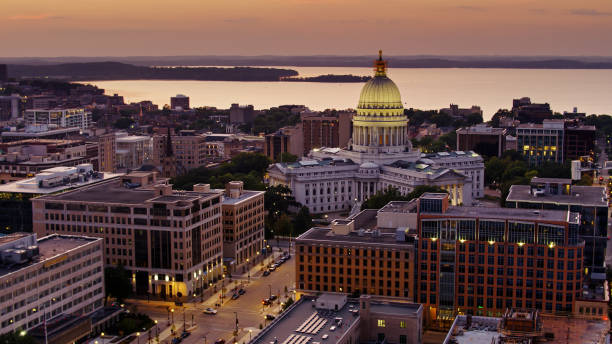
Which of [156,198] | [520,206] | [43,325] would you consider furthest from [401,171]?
[43,325]

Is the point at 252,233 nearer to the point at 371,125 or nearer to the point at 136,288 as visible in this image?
the point at 136,288

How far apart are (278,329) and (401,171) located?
77.9 metres

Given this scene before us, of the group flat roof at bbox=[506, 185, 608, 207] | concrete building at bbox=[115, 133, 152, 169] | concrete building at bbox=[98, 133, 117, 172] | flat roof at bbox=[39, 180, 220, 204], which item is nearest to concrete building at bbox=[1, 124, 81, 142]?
concrete building at bbox=[98, 133, 117, 172]

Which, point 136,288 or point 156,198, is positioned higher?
point 156,198

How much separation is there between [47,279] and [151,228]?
58.1 feet

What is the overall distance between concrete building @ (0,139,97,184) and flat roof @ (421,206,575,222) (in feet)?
249

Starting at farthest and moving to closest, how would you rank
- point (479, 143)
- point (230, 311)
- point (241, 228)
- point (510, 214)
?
1. point (479, 143)
2. point (241, 228)
3. point (230, 311)
4. point (510, 214)

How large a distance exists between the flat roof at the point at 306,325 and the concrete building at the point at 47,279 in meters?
21.1

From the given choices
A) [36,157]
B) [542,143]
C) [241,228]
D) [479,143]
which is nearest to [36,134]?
[36,157]

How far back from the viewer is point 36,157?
13888 centimetres

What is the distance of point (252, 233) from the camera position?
111 metres

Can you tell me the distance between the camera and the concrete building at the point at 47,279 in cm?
7275

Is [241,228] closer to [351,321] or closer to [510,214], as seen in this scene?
[351,321]

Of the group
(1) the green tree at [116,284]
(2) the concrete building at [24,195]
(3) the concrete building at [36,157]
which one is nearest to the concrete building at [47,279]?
(1) the green tree at [116,284]
